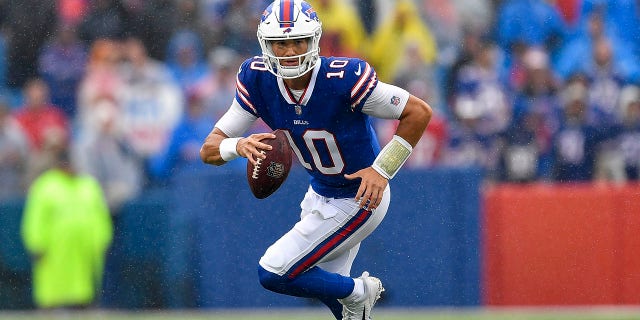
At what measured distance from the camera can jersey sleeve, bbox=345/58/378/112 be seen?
555 cm

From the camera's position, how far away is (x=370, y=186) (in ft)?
18.2

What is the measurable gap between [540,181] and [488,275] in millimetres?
971

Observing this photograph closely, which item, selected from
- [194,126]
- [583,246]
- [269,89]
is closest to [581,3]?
[583,246]

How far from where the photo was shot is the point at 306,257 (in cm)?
573

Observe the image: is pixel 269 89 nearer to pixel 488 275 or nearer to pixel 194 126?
pixel 488 275

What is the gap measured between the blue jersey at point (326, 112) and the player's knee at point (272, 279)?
492 mm

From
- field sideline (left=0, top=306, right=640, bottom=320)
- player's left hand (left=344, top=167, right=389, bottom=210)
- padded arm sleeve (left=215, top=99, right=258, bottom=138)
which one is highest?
padded arm sleeve (left=215, top=99, right=258, bottom=138)

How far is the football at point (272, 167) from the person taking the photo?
5426 millimetres

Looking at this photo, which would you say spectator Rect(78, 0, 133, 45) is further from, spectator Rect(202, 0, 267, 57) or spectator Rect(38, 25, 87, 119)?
spectator Rect(202, 0, 267, 57)

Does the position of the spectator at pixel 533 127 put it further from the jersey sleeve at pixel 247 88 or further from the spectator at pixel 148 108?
the jersey sleeve at pixel 247 88

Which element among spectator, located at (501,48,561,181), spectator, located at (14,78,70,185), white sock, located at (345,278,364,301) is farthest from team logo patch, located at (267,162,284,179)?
spectator, located at (14,78,70,185)

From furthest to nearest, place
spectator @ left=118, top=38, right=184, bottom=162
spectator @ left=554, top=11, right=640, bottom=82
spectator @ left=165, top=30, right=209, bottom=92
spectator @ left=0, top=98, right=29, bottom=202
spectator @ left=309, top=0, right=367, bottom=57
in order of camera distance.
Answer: spectator @ left=165, top=30, right=209, bottom=92 → spectator @ left=309, top=0, right=367, bottom=57 → spectator @ left=118, top=38, right=184, bottom=162 → spectator @ left=554, top=11, right=640, bottom=82 → spectator @ left=0, top=98, right=29, bottom=202

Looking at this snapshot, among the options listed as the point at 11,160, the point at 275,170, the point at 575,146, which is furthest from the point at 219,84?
the point at 275,170

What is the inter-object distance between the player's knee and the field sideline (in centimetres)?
257
